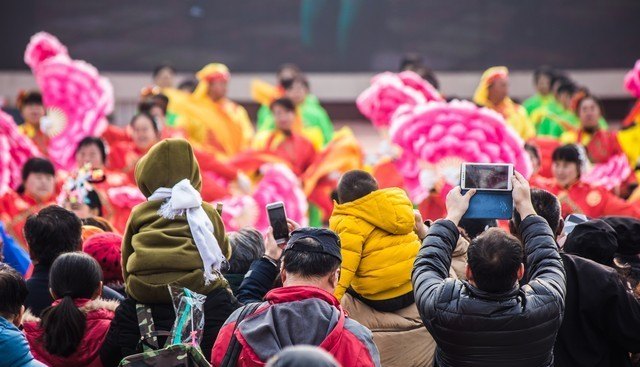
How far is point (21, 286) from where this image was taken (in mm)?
3289

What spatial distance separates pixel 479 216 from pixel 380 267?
0.61 metres

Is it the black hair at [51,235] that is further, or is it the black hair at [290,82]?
the black hair at [290,82]

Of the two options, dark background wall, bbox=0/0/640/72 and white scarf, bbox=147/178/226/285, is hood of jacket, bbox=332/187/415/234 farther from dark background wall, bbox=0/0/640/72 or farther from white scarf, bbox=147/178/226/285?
dark background wall, bbox=0/0/640/72

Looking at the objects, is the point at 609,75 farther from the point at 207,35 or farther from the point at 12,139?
the point at 12,139

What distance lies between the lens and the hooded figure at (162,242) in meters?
3.32

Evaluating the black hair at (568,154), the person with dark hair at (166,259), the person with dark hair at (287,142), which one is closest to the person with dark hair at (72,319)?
the person with dark hair at (166,259)

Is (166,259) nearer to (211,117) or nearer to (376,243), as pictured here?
(376,243)

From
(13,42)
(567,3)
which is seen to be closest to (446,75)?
(567,3)

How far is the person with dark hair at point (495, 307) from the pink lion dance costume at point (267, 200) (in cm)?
431

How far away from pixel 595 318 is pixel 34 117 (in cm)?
637

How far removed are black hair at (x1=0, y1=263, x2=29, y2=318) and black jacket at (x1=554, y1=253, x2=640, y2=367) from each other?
62.1 inches

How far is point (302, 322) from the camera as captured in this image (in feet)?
9.48

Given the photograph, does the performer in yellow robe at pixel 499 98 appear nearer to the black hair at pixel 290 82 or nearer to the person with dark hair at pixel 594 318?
the black hair at pixel 290 82

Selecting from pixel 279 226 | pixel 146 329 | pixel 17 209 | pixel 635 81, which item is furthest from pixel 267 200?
pixel 146 329
